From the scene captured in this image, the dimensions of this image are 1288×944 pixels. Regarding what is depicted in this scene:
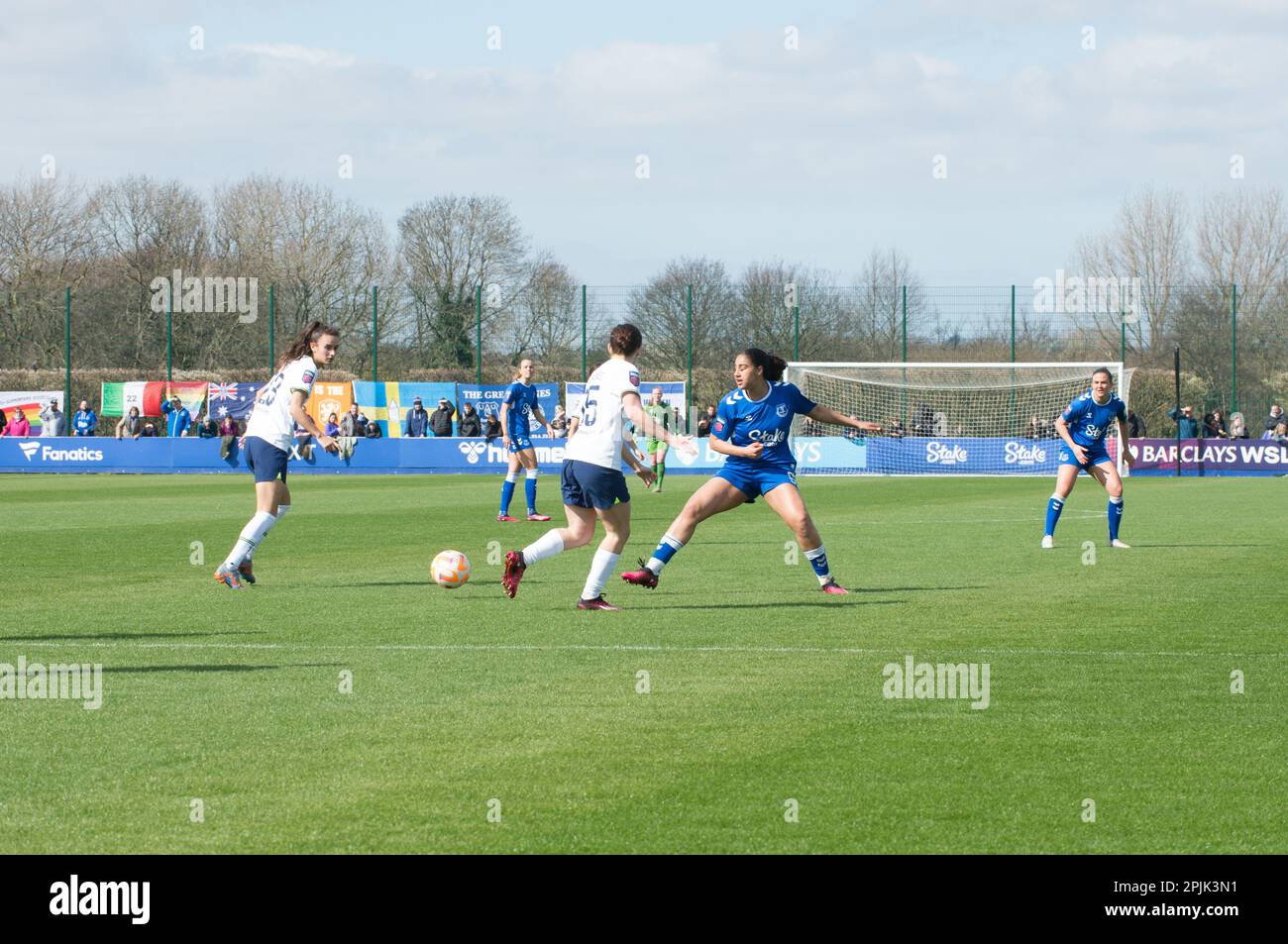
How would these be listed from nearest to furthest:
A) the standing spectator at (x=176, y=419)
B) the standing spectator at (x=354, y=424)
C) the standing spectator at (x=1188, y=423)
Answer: the standing spectator at (x=1188, y=423) → the standing spectator at (x=354, y=424) → the standing spectator at (x=176, y=419)

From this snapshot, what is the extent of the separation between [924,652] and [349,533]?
1193 cm

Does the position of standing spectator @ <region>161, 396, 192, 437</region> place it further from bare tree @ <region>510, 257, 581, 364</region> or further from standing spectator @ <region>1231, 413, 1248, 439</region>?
standing spectator @ <region>1231, 413, 1248, 439</region>

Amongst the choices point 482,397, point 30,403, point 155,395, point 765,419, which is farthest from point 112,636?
point 30,403

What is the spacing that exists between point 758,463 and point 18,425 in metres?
41.4

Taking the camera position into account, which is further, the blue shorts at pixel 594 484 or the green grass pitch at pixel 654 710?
the blue shorts at pixel 594 484

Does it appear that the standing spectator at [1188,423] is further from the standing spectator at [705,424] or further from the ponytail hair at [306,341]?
the ponytail hair at [306,341]

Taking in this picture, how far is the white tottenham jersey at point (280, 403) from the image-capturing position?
1336 cm

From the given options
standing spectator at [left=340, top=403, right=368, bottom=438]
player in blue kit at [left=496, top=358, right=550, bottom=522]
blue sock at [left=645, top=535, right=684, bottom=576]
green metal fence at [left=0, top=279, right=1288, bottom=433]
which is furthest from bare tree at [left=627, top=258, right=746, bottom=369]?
blue sock at [left=645, top=535, right=684, bottom=576]

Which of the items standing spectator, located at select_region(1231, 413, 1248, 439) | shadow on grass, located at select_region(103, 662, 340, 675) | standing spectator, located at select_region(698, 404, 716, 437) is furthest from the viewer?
standing spectator, located at select_region(698, 404, 716, 437)

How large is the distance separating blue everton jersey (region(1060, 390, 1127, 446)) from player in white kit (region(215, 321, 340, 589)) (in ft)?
30.2

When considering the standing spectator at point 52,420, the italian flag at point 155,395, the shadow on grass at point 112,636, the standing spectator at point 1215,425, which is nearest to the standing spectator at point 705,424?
the standing spectator at point 1215,425

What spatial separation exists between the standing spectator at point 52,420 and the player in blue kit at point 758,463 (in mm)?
39014

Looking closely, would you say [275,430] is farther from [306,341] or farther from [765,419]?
[765,419]

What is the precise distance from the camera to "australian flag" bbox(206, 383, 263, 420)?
158 ft
